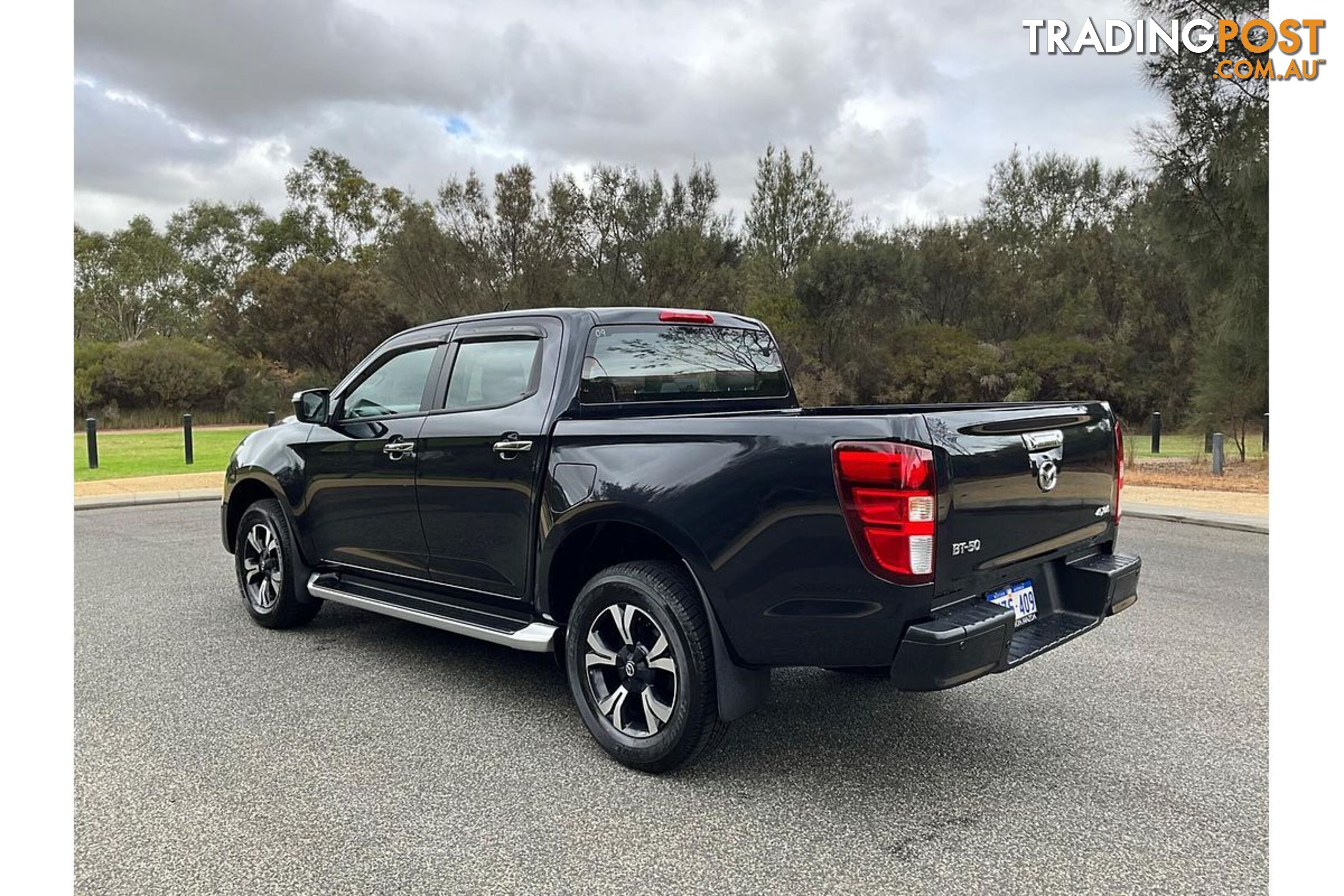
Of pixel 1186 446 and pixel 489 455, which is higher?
pixel 489 455

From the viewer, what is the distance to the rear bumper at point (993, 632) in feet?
10.4

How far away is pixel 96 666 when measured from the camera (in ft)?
17.2

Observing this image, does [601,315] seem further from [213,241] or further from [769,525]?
[213,241]

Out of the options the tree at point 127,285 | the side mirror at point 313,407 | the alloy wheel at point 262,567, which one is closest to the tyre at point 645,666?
the side mirror at point 313,407

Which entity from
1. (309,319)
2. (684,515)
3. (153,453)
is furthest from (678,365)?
(309,319)

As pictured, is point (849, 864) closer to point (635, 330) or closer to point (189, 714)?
point (635, 330)

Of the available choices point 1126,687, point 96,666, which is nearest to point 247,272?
point 96,666

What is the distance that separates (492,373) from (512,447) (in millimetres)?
563

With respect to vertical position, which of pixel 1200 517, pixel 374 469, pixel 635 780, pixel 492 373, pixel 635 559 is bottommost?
pixel 635 780

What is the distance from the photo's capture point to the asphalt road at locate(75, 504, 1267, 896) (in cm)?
299

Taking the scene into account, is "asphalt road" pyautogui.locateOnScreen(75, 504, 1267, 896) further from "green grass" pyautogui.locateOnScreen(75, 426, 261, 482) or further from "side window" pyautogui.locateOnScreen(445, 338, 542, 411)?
"green grass" pyautogui.locateOnScreen(75, 426, 261, 482)

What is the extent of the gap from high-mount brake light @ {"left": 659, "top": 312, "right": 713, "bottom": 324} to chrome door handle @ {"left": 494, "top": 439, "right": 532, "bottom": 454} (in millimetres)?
963

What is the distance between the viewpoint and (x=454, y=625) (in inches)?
179

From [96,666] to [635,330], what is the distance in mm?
3497
